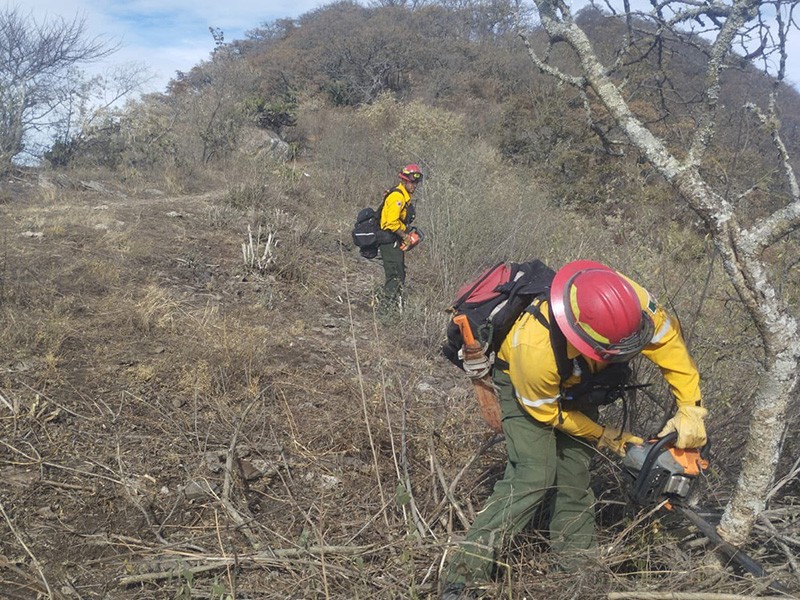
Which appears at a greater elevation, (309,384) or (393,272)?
(393,272)

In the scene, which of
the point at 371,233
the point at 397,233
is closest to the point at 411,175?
the point at 397,233

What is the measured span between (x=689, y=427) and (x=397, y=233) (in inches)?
184

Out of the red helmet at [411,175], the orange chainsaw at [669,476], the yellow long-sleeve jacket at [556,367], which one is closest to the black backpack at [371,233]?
the red helmet at [411,175]

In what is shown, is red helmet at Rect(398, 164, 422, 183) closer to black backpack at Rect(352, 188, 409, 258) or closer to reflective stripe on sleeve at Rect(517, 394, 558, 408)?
black backpack at Rect(352, 188, 409, 258)

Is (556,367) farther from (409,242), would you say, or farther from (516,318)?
(409,242)

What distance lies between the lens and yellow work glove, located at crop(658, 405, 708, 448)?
2357 millimetres

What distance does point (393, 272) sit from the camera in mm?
6914

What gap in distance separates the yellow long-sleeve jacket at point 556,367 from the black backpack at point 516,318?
0.03m

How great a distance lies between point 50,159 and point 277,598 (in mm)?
13462

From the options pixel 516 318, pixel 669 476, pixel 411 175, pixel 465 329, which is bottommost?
pixel 669 476

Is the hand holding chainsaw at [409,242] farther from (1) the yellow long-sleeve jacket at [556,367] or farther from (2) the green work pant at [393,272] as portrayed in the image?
(1) the yellow long-sleeve jacket at [556,367]

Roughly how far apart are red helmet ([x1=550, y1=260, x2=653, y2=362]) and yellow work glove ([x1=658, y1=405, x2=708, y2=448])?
0.28 meters

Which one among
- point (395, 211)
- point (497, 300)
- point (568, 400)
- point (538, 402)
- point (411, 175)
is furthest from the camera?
point (411, 175)

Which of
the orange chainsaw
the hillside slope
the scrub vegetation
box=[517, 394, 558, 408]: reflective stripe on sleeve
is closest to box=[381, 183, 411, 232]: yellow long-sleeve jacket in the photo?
the scrub vegetation
